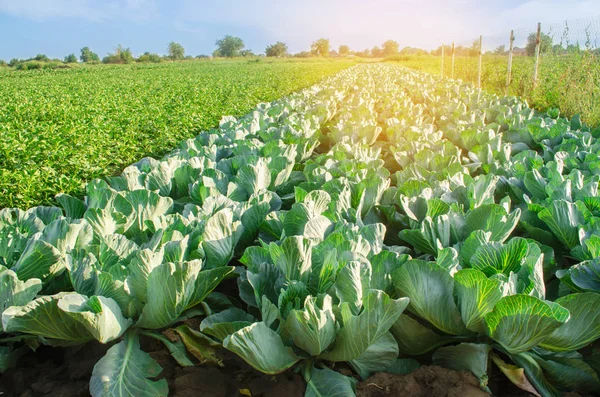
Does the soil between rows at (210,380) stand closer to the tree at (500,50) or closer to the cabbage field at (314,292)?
the cabbage field at (314,292)

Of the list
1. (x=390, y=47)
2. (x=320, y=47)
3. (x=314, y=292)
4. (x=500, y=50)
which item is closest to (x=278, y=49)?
(x=320, y=47)

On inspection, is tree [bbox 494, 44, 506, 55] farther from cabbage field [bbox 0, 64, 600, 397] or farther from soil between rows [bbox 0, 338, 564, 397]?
soil between rows [bbox 0, 338, 564, 397]

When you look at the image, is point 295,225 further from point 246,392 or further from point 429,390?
point 429,390


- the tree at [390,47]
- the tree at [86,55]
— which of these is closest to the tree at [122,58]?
the tree at [86,55]

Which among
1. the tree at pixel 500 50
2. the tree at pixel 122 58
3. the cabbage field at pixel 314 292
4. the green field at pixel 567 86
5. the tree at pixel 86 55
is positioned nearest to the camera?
the cabbage field at pixel 314 292

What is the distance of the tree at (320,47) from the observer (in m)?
122

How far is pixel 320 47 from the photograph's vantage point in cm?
12194

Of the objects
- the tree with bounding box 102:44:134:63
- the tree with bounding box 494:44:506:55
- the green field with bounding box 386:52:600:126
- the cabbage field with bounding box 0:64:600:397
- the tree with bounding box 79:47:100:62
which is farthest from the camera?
the tree with bounding box 79:47:100:62

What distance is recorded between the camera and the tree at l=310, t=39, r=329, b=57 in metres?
122

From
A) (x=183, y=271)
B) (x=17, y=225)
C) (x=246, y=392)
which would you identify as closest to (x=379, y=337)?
(x=246, y=392)

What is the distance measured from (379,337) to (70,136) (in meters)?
6.75

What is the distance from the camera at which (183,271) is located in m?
1.42

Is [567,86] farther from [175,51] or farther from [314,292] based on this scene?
[175,51]

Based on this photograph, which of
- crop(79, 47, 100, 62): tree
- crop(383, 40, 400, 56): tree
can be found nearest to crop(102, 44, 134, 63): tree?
crop(79, 47, 100, 62): tree
